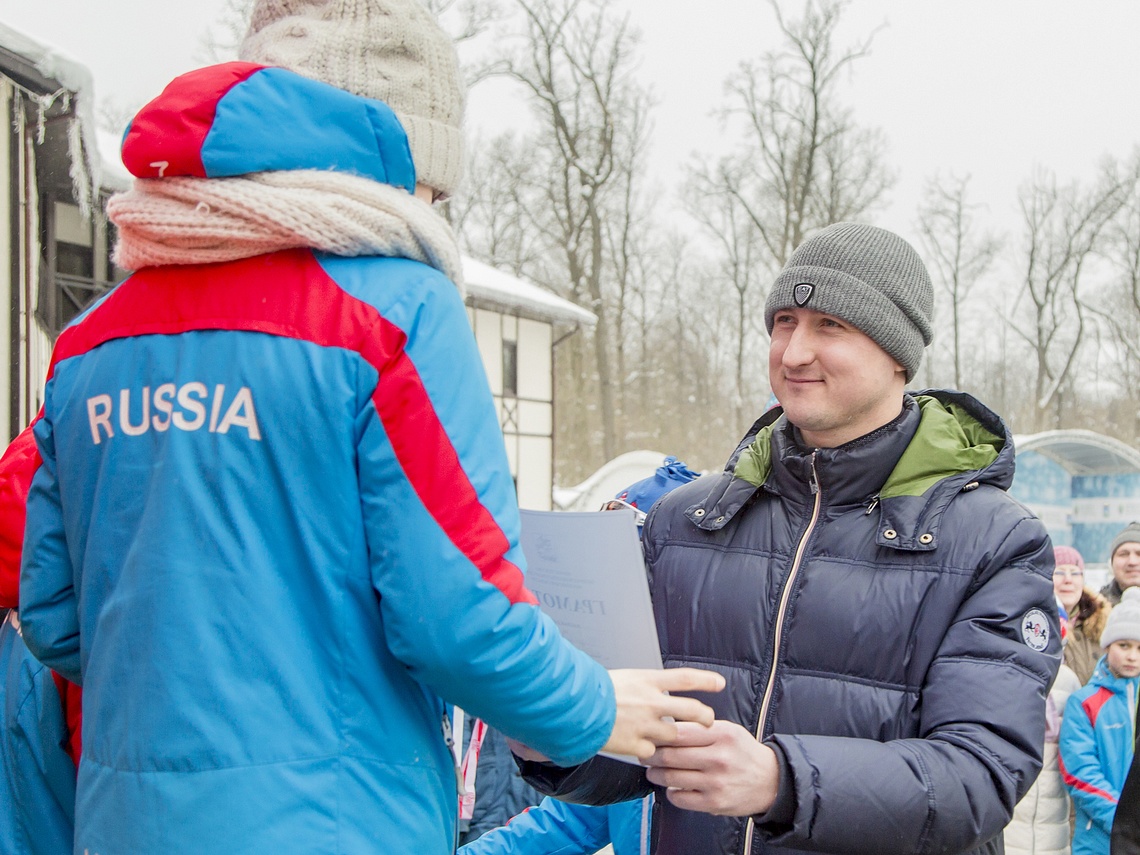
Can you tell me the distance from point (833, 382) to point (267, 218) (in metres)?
1.13

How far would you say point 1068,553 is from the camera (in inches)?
245

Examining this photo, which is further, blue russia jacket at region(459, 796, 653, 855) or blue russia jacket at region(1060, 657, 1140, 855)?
blue russia jacket at region(1060, 657, 1140, 855)

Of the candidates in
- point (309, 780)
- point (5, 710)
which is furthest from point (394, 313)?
point (5, 710)

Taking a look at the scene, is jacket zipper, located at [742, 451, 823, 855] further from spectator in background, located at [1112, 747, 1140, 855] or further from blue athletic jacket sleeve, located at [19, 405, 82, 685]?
spectator in background, located at [1112, 747, 1140, 855]

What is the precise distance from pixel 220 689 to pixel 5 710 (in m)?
1.39

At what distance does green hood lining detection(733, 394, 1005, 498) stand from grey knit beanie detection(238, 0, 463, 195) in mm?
895

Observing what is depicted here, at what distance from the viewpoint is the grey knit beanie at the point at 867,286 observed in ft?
6.57

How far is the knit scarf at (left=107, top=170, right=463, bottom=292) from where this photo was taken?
4.22ft

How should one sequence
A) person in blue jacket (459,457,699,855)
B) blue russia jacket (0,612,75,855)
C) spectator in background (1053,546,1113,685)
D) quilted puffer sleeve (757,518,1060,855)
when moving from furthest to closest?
1. spectator in background (1053,546,1113,685)
2. person in blue jacket (459,457,699,855)
3. blue russia jacket (0,612,75,855)
4. quilted puffer sleeve (757,518,1060,855)

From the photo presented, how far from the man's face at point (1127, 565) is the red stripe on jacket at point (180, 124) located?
6.48 metres

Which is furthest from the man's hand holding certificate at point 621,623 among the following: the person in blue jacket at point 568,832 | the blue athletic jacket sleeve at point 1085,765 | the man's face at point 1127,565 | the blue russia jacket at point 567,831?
the man's face at point 1127,565

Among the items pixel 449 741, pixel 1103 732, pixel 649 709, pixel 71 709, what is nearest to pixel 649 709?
pixel 649 709

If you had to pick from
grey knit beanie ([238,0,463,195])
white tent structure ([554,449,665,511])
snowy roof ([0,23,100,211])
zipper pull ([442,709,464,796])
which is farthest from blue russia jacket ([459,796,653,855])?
white tent structure ([554,449,665,511])

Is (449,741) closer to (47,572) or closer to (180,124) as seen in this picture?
(47,572)
